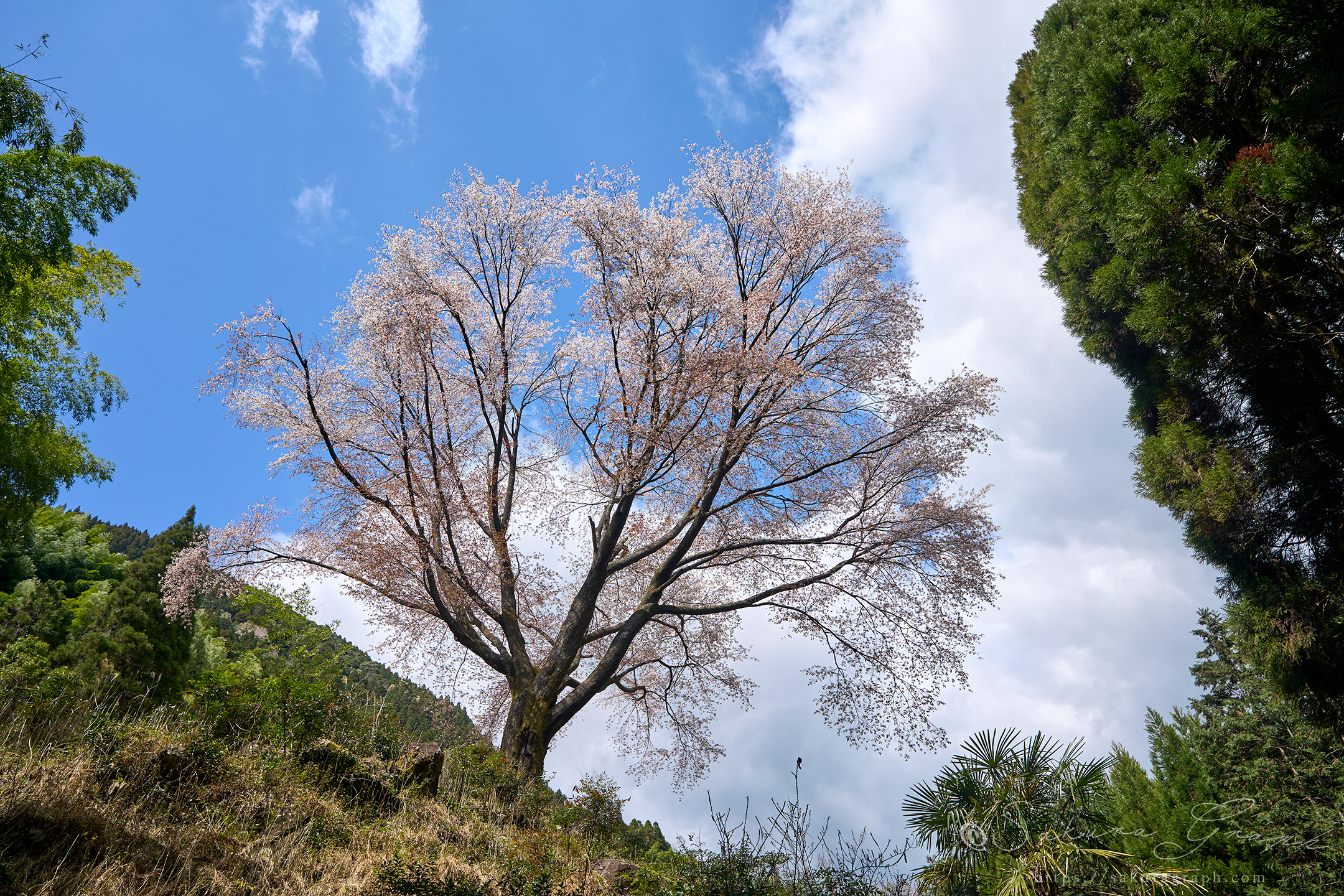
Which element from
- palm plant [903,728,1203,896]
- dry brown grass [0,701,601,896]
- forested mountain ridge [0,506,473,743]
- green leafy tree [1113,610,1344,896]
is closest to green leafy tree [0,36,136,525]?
forested mountain ridge [0,506,473,743]

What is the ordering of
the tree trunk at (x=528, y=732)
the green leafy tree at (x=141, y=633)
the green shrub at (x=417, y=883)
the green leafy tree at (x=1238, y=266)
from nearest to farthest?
the green shrub at (x=417, y=883) → the green leafy tree at (x=1238, y=266) → the tree trunk at (x=528, y=732) → the green leafy tree at (x=141, y=633)

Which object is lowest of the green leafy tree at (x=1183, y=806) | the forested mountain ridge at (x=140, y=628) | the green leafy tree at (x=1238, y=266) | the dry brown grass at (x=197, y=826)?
the dry brown grass at (x=197, y=826)

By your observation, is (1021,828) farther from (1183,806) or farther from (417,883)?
(1183,806)

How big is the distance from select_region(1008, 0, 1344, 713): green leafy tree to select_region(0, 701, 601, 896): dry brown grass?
8.73m

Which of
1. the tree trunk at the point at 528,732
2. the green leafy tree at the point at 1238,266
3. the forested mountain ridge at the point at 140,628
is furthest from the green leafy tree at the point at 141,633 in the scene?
the green leafy tree at the point at 1238,266

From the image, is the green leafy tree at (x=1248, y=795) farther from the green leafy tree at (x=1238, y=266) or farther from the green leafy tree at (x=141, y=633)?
the green leafy tree at (x=141, y=633)

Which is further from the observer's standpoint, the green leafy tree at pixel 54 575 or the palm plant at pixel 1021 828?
the green leafy tree at pixel 54 575

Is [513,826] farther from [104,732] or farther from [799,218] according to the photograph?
[799,218]

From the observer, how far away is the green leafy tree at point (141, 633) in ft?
54.1

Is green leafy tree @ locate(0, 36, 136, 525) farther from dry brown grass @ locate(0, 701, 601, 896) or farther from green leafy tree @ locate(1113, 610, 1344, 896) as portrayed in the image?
green leafy tree @ locate(1113, 610, 1344, 896)

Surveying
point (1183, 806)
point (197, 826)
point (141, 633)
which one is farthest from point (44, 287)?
point (1183, 806)

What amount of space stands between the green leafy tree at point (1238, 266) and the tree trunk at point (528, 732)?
30.5ft

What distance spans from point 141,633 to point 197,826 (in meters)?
16.4

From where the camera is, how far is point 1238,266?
21.8 feet
